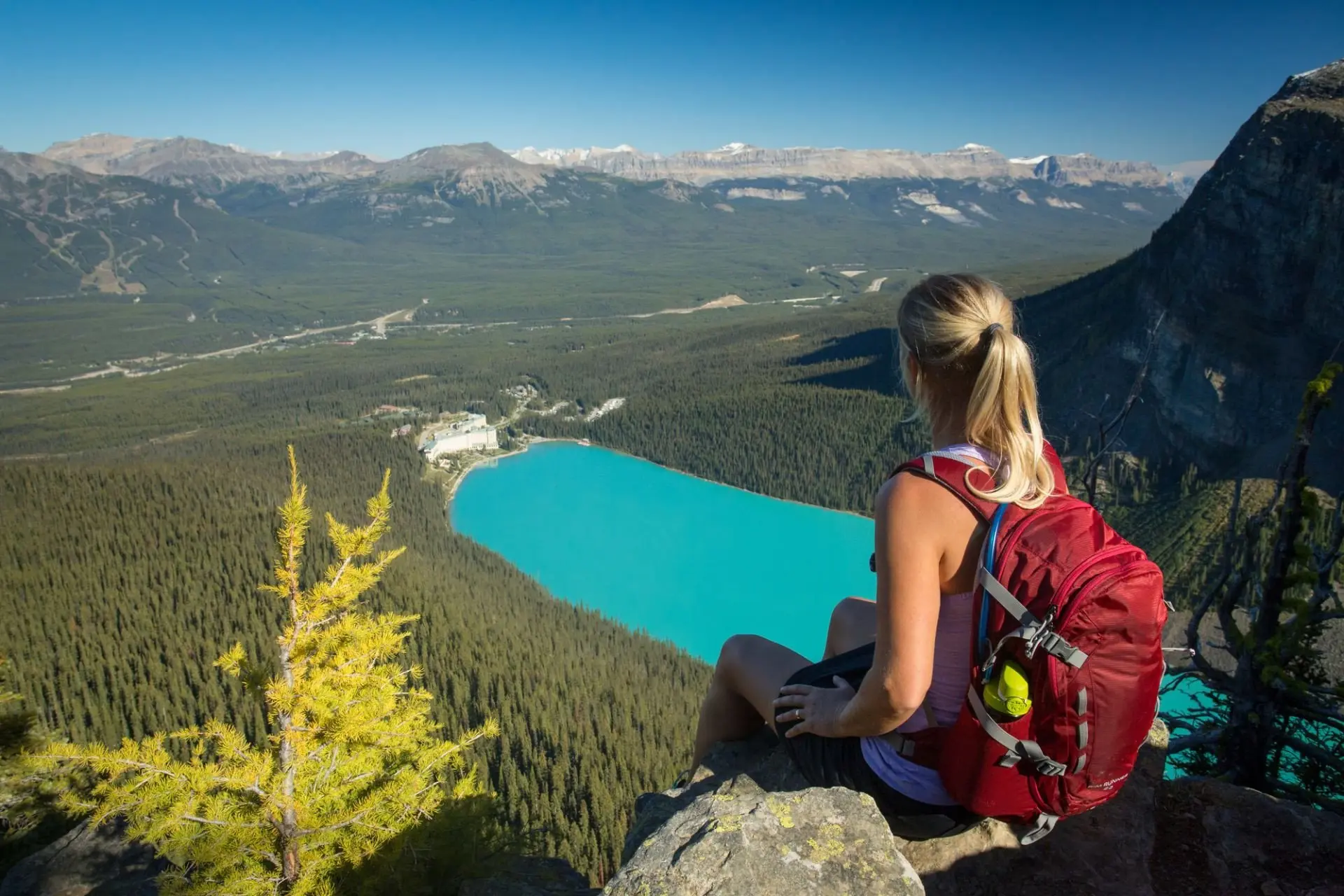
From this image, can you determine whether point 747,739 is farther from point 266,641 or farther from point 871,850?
point 266,641

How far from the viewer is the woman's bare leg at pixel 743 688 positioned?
473cm

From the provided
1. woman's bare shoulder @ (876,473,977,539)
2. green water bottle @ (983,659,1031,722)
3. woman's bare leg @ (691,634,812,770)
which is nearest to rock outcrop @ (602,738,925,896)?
woman's bare leg @ (691,634,812,770)

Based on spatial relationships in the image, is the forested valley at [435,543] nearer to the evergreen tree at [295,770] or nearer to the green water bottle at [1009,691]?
the evergreen tree at [295,770]

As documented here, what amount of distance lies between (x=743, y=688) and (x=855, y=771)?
1.16 metres

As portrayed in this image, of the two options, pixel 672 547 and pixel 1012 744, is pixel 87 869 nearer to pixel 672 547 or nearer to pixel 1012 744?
pixel 1012 744

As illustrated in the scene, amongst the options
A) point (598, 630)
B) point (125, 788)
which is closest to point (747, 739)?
point (125, 788)

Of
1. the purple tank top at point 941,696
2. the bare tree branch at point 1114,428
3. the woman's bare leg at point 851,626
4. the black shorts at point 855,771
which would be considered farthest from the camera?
the bare tree branch at point 1114,428

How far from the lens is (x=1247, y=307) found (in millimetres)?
61500

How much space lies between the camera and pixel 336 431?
92.9 m

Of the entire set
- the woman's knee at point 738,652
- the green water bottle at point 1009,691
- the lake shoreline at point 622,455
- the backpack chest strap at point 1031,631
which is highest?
the backpack chest strap at point 1031,631

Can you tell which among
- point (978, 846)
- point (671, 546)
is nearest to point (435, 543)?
point (671, 546)

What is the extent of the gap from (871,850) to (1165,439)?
71384mm

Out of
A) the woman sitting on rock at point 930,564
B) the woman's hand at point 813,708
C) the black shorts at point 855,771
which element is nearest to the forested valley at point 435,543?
the black shorts at point 855,771

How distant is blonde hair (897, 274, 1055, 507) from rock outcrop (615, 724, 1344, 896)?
1.74m
